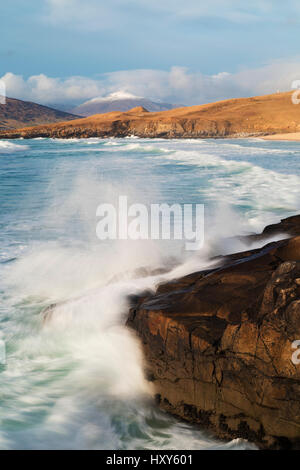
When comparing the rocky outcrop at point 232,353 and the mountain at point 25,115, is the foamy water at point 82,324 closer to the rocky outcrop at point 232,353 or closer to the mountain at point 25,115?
the rocky outcrop at point 232,353

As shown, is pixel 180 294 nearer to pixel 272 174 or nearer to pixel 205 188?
pixel 205 188

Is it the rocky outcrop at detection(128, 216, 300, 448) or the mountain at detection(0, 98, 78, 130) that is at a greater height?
the mountain at detection(0, 98, 78, 130)

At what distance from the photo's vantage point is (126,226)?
954cm

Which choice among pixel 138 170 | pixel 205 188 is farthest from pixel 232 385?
pixel 138 170

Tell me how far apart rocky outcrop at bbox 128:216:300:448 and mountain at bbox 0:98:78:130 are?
493 ft

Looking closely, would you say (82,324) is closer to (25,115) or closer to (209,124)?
(209,124)

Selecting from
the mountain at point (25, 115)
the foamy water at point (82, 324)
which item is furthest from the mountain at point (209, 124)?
the mountain at point (25, 115)

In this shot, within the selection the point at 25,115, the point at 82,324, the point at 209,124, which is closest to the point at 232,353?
the point at 82,324

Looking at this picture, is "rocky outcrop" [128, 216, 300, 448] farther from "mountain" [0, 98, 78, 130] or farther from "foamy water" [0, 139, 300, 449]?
"mountain" [0, 98, 78, 130]

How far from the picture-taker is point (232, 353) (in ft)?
10.2

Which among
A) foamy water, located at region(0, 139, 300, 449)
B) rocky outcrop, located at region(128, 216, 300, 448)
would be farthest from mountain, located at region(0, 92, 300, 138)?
rocky outcrop, located at region(128, 216, 300, 448)

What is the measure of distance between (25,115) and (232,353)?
173780mm

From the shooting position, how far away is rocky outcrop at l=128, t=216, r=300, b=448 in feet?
9.46

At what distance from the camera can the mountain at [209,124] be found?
71.9 m
